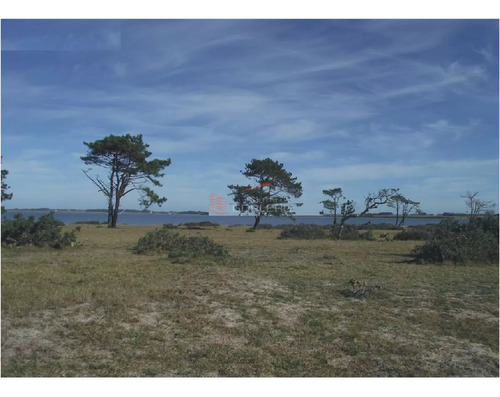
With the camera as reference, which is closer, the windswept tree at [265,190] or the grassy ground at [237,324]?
the grassy ground at [237,324]

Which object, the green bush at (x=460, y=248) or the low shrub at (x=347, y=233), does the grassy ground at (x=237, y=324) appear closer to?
the green bush at (x=460, y=248)

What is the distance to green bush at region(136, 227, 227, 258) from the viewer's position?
53.3 ft

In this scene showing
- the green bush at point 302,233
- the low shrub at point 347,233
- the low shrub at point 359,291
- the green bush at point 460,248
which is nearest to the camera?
the low shrub at point 359,291

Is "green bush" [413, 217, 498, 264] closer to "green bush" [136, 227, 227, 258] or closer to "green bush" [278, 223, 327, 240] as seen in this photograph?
"green bush" [136, 227, 227, 258]

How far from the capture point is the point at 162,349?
5766 millimetres

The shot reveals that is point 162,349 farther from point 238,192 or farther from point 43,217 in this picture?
point 238,192

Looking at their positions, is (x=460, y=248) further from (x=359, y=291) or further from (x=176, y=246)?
(x=176, y=246)

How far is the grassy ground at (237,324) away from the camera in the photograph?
17.5ft

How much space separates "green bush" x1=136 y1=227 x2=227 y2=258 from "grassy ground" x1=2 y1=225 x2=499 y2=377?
12.9 ft

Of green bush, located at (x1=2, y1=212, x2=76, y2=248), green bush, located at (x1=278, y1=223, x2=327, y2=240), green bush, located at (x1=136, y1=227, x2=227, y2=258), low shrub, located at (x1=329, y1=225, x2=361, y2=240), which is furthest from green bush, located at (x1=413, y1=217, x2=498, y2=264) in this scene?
green bush, located at (x1=2, y1=212, x2=76, y2=248)

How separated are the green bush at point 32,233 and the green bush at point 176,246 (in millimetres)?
3744

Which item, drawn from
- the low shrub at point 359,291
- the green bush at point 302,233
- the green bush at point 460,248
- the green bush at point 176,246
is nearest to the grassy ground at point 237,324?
the low shrub at point 359,291

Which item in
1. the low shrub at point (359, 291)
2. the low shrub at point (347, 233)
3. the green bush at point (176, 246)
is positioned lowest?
the low shrub at point (359, 291)

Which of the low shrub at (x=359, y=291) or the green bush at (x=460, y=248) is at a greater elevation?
the green bush at (x=460, y=248)
